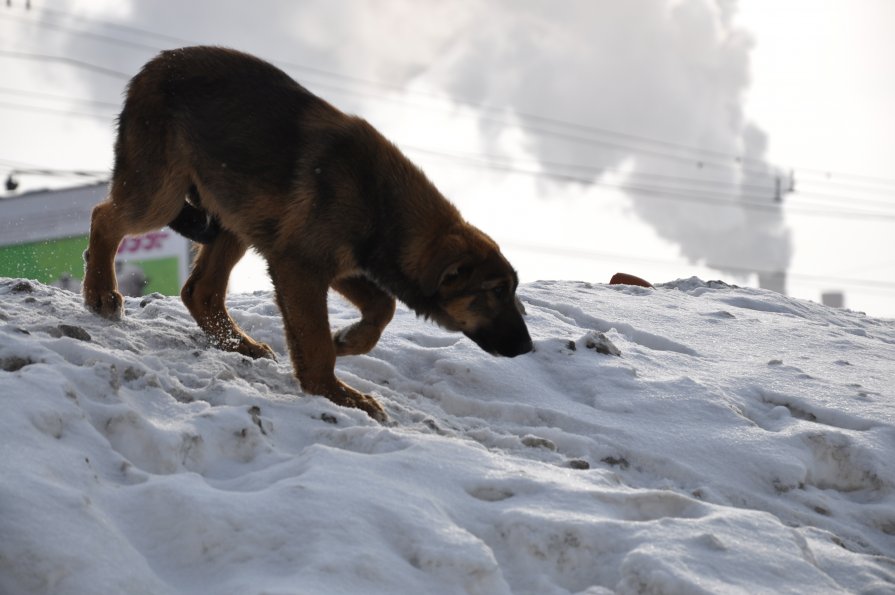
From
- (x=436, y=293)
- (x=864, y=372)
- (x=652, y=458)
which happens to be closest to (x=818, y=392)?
(x=864, y=372)

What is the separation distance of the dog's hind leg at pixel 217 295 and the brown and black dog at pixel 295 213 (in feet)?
0.04

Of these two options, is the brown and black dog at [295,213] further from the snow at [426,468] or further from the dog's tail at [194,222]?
the snow at [426,468]

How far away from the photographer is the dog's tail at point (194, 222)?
628 cm

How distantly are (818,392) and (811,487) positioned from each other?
1362mm

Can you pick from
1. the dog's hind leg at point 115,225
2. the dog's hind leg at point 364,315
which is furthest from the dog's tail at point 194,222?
the dog's hind leg at point 364,315

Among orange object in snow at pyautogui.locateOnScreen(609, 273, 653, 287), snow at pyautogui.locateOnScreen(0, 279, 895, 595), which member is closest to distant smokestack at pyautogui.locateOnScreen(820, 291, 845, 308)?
orange object in snow at pyautogui.locateOnScreen(609, 273, 653, 287)

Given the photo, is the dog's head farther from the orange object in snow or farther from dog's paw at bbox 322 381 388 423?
the orange object in snow

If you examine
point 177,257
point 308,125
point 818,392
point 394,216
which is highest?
point 308,125

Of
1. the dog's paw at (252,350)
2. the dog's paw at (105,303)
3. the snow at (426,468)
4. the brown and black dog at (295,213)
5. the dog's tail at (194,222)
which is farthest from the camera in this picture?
the dog's tail at (194,222)

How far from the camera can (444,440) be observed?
15.5 ft

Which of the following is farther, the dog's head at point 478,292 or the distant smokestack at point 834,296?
the distant smokestack at point 834,296

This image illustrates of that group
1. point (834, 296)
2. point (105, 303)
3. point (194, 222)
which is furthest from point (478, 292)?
point (834, 296)

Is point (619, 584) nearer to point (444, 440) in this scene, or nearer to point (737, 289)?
point (444, 440)

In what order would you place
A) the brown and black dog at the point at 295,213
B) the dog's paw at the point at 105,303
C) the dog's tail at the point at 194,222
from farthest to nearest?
the dog's tail at the point at 194,222 → the dog's paw at the point at 105,303 → the brown and black dog at the point at 295,213
